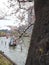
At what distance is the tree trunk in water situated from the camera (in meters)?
2.05

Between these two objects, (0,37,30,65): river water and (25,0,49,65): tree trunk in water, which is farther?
(0,37,30,65): river water

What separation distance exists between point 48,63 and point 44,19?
51cm

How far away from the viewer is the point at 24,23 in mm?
7801

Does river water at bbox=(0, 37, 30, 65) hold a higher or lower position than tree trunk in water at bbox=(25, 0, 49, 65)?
lower

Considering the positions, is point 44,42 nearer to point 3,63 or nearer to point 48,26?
point 48,26

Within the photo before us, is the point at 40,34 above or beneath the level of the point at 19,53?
above

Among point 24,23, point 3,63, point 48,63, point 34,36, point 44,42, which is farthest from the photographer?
point 3,63

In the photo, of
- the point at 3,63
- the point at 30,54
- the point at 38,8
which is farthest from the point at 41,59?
the point at 3,63

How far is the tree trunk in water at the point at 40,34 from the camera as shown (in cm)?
205

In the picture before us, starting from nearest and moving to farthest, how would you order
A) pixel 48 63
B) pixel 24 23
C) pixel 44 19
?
pixel 48 63 → pixel 44 19 → pixel 24 23

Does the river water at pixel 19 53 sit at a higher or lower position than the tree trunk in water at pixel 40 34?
lower

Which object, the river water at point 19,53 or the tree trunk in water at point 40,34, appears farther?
the river water at point 19,53

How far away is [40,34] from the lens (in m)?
2.20

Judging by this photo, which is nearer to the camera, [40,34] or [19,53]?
[40,34]
